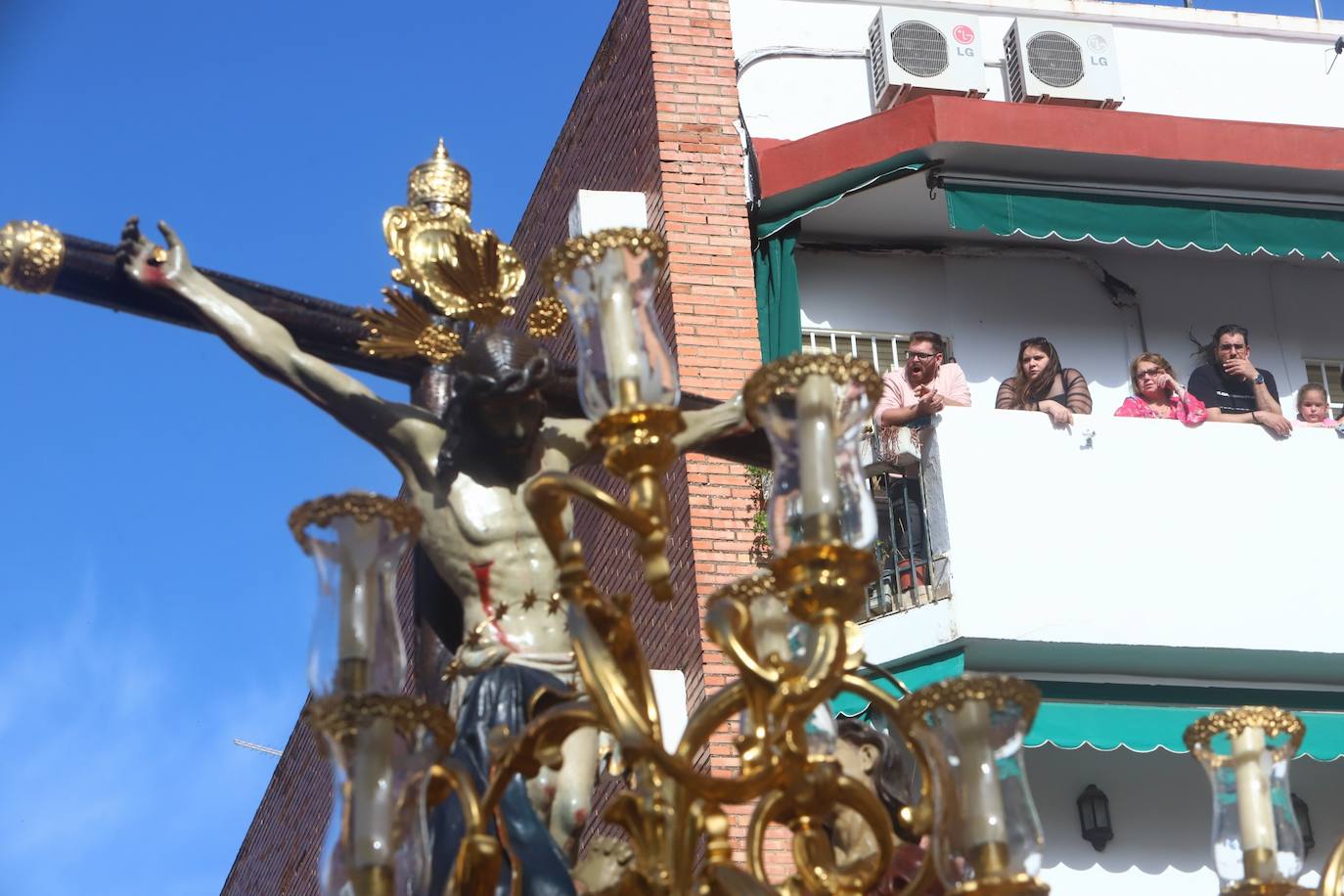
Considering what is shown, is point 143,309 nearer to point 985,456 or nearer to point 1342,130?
point 985,456

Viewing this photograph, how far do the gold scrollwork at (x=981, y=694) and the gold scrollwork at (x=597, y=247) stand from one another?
1169mm

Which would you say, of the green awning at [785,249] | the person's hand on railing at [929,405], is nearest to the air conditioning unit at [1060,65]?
the green awning at [785,249]

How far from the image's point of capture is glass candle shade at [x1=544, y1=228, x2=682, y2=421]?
5.25 m

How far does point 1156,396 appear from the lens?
506 inches

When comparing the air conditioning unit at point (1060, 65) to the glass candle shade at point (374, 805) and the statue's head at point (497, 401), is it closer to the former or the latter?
the statue's head at point (497, 401)

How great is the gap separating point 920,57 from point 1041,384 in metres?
2.27

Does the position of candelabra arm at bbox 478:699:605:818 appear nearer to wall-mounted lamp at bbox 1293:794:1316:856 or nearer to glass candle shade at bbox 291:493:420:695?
glass candle shade at bbox 291:493:420:695

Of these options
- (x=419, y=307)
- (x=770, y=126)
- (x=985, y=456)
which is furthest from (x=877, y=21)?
(x=419, y=307)

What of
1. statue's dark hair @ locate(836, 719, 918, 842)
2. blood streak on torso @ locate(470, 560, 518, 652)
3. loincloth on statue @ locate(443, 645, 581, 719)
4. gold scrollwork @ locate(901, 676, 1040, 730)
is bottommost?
gold scrollwork @ locate(901, 676, 1040, 730)

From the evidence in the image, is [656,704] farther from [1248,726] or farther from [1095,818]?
[1095,818]

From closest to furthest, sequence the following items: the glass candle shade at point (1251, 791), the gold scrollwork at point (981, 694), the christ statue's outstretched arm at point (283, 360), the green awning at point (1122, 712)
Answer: the gold scrollwork at point (981, 694)
the glass candle shade at point (1251, 791)
the christ statue's outstretched arm at point (283, 360)
the green awning at point (1122, 712)

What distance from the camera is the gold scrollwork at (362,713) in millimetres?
5035

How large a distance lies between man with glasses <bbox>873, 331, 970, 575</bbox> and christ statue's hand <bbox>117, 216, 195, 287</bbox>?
5367mm

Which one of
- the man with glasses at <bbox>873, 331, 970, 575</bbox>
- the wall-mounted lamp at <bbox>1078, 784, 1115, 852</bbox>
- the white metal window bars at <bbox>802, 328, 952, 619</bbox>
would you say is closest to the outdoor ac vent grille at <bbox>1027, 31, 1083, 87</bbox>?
the man with glasses at <bbox>873, 331, 970, 575</bbox>
